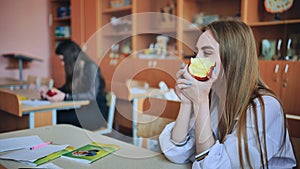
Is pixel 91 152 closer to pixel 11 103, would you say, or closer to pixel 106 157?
pixel 106 157

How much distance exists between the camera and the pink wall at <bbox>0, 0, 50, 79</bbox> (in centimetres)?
452

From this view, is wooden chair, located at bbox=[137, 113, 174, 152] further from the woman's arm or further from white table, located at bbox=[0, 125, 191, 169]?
the woman's arm

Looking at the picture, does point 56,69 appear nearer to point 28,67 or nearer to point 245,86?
point 28,67

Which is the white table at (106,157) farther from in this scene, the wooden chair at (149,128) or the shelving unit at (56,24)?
the shelving unit at (56,24)

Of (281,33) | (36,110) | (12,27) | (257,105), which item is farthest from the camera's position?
(12,27)

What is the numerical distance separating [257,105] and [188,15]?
2.48 meters

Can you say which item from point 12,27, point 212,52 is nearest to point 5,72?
point 12,27

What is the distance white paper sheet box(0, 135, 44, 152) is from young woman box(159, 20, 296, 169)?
1.67ft

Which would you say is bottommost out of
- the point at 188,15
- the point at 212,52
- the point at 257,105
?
the point at 257,105

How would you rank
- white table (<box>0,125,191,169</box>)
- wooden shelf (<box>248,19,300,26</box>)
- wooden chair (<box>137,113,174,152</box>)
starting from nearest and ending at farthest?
white table (<box>0,125,191,169</box>)
wooden chair (<box>137,113,174,152</box>)
wooden shelf (<box>248,19,300,26</box>)

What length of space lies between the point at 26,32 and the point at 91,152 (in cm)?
416

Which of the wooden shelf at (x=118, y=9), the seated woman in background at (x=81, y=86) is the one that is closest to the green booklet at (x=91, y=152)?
the seated woman in background at (x=81, y=86)

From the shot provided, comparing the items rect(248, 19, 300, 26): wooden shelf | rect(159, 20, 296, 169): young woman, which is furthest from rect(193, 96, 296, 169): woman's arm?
Result: rect(248, 19, 300, 26): wooden shelf

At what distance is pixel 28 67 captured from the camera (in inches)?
191
